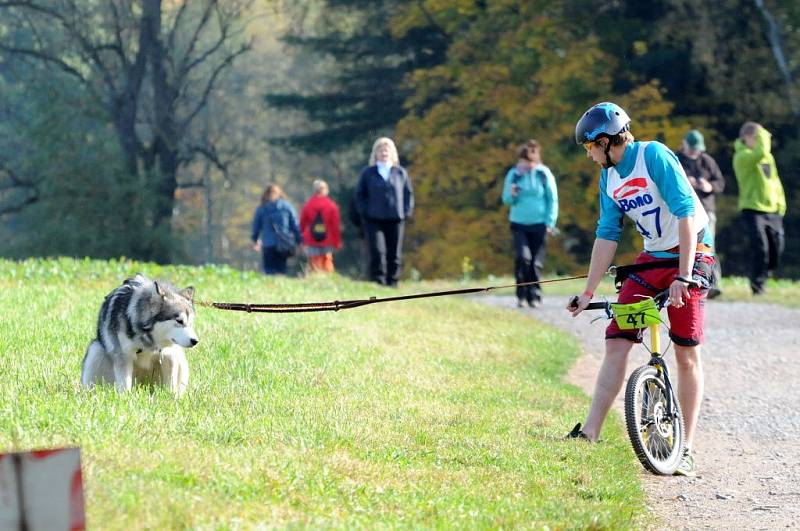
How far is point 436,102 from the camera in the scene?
139 ft

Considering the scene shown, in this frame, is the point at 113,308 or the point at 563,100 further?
the point at 563,100

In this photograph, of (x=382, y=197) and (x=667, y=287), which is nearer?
(x=667, y=287)

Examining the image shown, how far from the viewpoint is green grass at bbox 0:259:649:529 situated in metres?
5.68

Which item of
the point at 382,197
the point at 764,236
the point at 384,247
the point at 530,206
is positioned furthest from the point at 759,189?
the point at 384,247

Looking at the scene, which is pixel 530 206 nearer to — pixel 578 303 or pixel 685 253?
pixel 578 303

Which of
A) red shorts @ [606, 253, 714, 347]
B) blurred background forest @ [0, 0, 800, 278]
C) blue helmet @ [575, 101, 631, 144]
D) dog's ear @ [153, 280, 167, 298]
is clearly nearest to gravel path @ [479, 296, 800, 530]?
red shorts @ [606, 253, 714, 347]

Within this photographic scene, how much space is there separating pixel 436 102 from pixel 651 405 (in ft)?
115

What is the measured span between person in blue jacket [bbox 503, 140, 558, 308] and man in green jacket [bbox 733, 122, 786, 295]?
8.71 ft

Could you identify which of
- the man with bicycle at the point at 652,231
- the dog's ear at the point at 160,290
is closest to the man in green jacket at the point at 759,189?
the man with bicycle at the point at 652,231

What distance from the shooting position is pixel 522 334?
15.4m

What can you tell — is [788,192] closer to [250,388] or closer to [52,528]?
[250,388]

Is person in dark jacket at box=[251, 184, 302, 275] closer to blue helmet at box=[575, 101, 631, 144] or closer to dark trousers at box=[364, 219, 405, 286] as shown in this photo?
dark trousers at box=[364, 219, 405, 286]

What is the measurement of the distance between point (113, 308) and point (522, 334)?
25.6 ft

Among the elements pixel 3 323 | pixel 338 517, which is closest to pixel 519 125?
pixel 3 323
